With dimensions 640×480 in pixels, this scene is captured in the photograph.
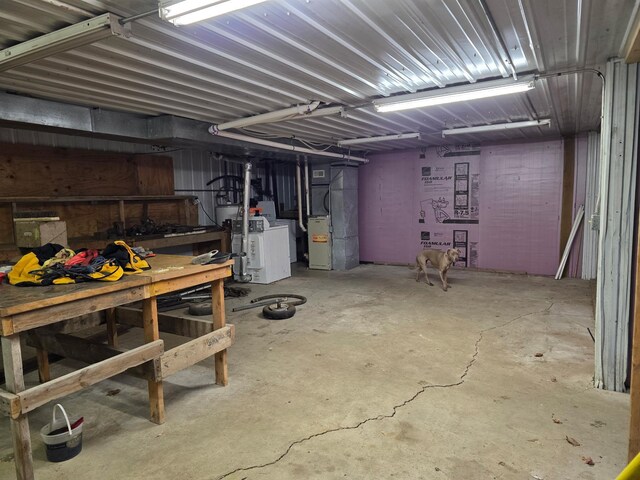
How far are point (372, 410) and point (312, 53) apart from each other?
2.52 m

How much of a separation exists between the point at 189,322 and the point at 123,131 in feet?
8.30

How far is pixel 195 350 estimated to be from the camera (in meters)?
2.61

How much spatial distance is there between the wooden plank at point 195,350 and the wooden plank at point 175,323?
0.36 feet

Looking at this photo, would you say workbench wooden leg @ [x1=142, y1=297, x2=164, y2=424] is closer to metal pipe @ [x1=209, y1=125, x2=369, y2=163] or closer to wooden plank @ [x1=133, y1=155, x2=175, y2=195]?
metal pipe @ [x1=209, y1=125, x2=369, y2=163]

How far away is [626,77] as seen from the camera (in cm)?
Result: 265

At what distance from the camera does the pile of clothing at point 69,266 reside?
2.13 meters

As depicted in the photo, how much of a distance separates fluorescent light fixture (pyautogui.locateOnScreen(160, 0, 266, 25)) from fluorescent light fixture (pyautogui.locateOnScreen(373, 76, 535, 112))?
7.31 ft

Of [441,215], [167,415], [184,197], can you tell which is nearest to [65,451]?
[167,415]

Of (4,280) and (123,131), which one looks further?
(123,131)

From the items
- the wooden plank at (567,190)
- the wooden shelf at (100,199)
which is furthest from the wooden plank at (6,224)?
the wooden plank at (567,190)

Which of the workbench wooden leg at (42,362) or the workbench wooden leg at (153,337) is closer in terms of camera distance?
the workbench wooden leg at (153,337)

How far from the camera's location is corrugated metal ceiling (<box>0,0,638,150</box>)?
216 centimetres

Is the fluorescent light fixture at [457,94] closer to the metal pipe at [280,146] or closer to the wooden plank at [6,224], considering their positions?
the metal pipe at [280,146]

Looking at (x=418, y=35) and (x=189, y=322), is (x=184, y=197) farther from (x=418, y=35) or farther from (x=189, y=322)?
(x=418, y=35)
